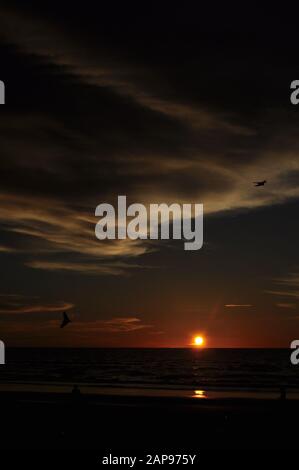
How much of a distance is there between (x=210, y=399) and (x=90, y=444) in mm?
17852

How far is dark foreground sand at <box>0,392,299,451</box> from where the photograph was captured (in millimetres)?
18828

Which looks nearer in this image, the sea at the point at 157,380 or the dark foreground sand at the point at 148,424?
the dark foreground sand at the point at 148,424

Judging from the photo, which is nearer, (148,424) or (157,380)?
(148,424)

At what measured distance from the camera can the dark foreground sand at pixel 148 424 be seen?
18.8m

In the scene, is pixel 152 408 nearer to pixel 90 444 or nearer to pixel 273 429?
pixel 273 429

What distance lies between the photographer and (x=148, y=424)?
2330 centimetres

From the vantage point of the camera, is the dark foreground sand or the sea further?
the sea
